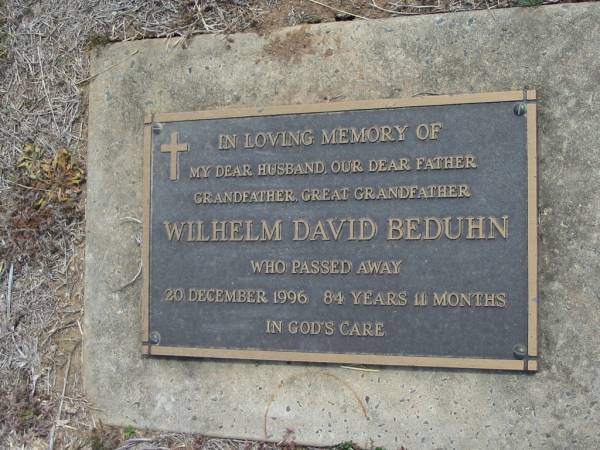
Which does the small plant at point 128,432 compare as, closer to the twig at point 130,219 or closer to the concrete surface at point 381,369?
the concrete surface at point 381,369

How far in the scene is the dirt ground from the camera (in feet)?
11.2

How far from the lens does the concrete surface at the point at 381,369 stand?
2.91m

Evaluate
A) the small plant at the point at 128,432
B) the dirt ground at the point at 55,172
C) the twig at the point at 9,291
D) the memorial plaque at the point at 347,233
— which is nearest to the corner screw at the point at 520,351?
the memorial plaque at the point at 347,233

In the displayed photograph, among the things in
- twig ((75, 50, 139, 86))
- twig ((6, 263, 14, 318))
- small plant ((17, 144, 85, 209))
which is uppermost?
twig ((75, 50, 139, 86))

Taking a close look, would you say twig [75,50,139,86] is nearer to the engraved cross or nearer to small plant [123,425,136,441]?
the engraved cross

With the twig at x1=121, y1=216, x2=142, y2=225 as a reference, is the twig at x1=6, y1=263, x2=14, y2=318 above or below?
below

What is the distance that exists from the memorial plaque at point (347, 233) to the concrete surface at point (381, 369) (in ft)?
0.40

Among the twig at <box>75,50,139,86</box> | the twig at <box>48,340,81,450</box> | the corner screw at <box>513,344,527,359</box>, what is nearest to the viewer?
the corner screw at <box>513,344,527,359</box>

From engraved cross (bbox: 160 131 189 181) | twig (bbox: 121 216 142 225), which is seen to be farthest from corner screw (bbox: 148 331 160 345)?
engraved cross (bbox: 160 131 189 181)

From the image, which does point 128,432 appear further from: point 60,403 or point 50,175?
point 50,175

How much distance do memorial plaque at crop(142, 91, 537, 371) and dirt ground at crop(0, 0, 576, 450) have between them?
0.55 meters

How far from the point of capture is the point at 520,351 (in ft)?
9.41

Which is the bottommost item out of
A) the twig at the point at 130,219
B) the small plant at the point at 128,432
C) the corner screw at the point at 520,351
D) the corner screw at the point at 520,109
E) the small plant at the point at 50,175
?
the small plant at the point at 128,432

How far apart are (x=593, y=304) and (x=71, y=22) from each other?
3.49 metres
